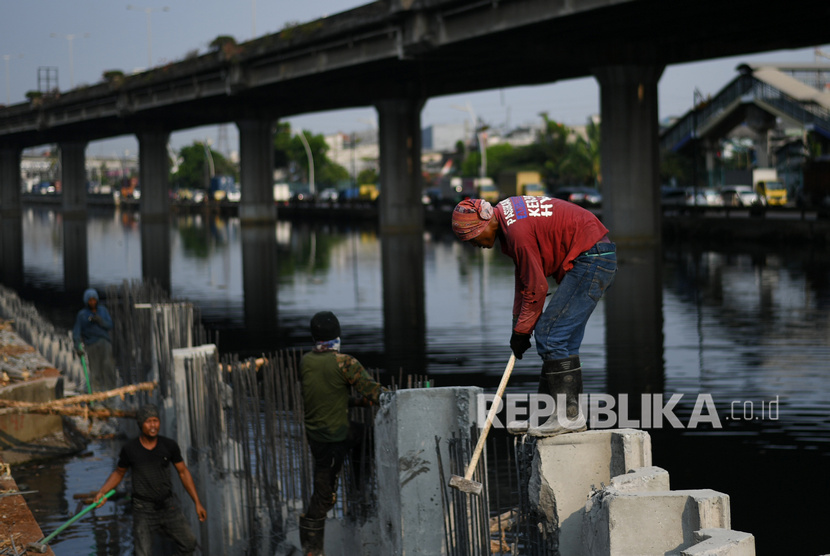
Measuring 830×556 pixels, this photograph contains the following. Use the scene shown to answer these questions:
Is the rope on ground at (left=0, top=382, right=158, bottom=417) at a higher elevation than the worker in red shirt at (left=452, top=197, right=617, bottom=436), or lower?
lower

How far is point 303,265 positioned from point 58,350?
23.2 meters

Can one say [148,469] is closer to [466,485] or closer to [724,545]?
[466,485]

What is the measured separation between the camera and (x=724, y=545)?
4.89 m

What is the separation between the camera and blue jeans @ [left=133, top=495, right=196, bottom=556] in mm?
8906

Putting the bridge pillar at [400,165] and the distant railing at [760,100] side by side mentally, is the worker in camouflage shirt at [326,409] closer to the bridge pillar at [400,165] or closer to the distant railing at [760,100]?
the bridge pillar at [400,165]

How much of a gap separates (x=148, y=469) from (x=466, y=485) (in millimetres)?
3451

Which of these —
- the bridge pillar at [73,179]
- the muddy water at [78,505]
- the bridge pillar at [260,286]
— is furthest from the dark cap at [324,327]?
the bridge pillar at [73,179]

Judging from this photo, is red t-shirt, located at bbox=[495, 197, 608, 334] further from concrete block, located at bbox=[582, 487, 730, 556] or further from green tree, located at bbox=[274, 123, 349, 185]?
green tree, located at bbox=[274, 123, 349, 185]

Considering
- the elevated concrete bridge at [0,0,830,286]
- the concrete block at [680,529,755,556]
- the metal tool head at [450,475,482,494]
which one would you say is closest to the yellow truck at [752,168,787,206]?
the elevated concrete bridge at [0,0,830,286]

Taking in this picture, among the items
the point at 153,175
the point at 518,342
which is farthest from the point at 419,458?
the point at 153,175

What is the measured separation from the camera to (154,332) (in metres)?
13.5

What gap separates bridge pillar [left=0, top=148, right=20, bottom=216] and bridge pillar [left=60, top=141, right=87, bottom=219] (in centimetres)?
902

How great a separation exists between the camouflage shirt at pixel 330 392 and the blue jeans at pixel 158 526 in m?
1.61

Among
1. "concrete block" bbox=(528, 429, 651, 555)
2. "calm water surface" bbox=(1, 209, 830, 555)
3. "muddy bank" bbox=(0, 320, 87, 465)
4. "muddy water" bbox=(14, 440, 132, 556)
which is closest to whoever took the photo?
"concrete block" bbox=(528, 429, 651, 555)
